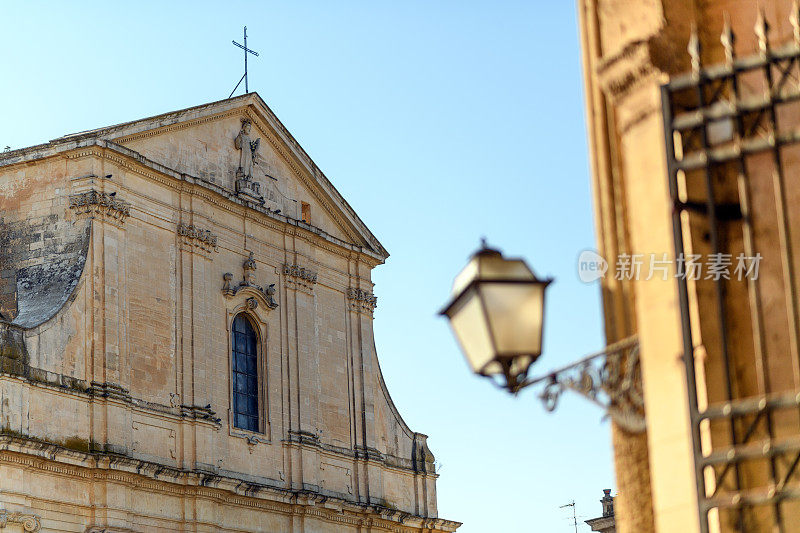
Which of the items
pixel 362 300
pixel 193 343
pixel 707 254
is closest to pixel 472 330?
pixel 707 254

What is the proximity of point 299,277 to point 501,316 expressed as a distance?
69.3ft

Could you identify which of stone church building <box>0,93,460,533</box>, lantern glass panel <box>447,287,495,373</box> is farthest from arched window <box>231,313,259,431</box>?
lantern glass panel <box>447,287,495,373</box>

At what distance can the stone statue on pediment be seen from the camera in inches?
1030

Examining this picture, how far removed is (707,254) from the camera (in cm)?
667

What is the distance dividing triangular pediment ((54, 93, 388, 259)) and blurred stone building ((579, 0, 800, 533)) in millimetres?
16888

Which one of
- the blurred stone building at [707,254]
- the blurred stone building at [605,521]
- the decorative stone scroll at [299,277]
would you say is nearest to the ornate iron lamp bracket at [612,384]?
the blurred stone building at [707,254]

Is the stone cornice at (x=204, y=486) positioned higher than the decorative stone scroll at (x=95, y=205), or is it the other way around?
the decorative stone scroll at (x=95, y=205)

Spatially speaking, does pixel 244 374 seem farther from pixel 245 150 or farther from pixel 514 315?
pixel 514 315

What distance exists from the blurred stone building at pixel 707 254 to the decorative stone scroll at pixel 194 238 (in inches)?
682

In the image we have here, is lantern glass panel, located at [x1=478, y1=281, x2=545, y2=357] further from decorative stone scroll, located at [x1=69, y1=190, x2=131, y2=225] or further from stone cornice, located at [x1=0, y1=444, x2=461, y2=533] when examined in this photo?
decorative stone scroll, located at [x1=69, y1=190, x2=131, y2=225]

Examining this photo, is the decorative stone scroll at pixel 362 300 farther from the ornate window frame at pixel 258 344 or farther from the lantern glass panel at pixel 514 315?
the lantern glass panel at pixel 514 315

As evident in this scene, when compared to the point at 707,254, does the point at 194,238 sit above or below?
above

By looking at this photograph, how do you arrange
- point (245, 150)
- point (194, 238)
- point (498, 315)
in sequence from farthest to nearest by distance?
point (245, 150) → point (194, 238) → point (498, 315)

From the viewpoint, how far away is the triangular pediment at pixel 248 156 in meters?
24.3
